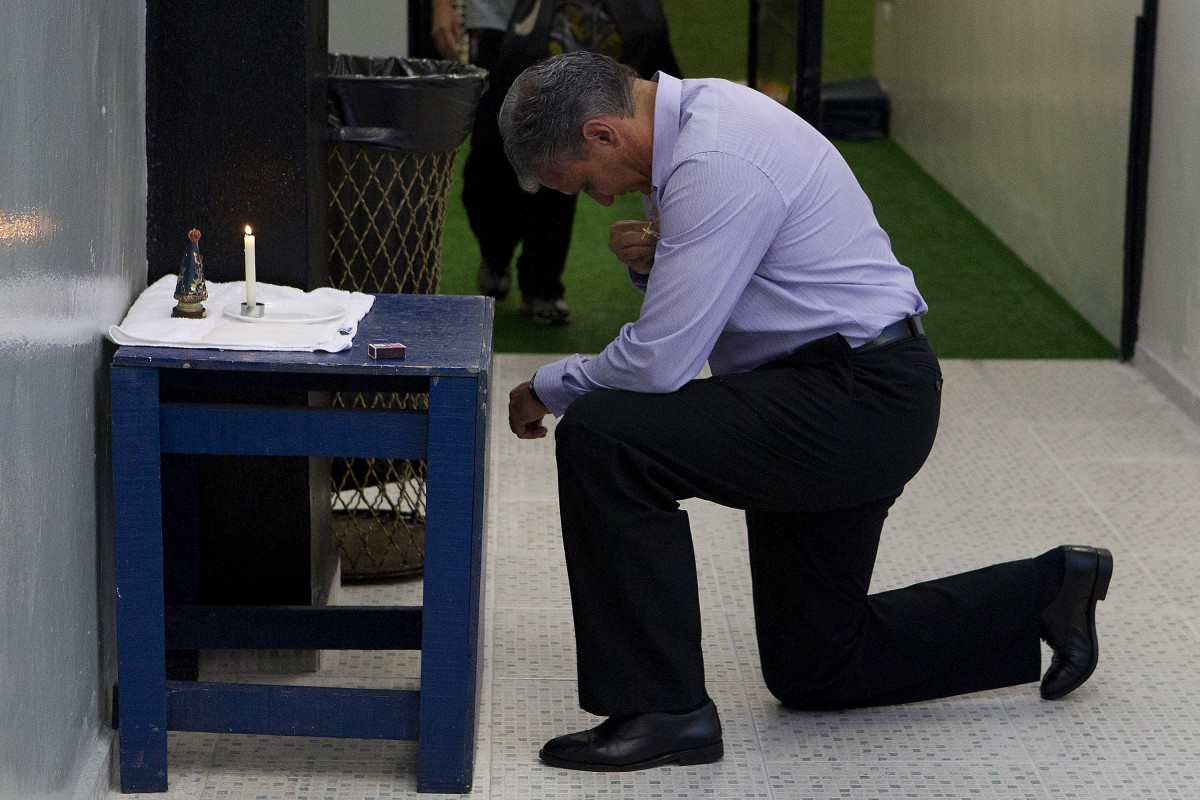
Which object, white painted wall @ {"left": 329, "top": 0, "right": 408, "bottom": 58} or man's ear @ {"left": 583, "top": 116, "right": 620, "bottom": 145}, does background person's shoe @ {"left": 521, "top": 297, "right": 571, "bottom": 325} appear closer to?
white painted wall @ {"left": 329, "top": 0, "right": 408, "bottom": 58}

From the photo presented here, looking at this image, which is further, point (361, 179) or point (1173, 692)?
point (361, 179)

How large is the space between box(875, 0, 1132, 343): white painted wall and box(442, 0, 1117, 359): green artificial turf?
10 centimetres

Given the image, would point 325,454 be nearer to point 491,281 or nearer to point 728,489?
point 728,489

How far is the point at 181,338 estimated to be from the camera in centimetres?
179

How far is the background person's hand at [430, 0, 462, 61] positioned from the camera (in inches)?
163

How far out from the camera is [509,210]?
443 centimetres

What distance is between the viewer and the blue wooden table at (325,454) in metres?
1.76

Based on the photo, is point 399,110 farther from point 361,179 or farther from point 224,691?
point 224,691

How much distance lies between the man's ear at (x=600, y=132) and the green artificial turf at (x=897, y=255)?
230 centimetres

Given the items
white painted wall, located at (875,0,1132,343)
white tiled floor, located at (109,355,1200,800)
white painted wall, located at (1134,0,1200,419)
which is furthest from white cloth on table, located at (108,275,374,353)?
white painted wall, located at (875,0,1132,343)

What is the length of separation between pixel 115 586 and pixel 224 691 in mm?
207

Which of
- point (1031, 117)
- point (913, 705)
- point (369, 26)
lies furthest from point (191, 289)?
point (1031, 117)

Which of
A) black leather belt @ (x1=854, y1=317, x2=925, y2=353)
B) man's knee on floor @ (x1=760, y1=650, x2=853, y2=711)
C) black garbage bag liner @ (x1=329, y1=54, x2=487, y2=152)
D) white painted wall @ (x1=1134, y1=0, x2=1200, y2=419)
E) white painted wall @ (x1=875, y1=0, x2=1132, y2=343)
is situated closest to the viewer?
black leather belt @ (x1=854, y1=317, x2=925, y2=353)

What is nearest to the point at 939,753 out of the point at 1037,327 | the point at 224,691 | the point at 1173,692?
the point at 1173,692
